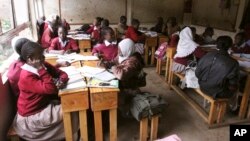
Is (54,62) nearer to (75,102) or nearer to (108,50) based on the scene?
(108,50)

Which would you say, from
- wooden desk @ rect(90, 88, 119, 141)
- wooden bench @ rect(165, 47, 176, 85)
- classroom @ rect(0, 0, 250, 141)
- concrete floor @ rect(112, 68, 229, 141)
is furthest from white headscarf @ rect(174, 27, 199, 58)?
wooden desk @ rect(90, 88, 119, 141)

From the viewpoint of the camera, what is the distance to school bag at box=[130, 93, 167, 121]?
2.13 meters

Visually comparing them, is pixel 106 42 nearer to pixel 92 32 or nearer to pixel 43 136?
pixel 43 136

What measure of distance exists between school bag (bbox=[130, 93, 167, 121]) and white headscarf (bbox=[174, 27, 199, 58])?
53.3 inches

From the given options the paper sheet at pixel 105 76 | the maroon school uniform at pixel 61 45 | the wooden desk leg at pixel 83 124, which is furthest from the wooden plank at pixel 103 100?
the maroon school uniform at pixel 61 45

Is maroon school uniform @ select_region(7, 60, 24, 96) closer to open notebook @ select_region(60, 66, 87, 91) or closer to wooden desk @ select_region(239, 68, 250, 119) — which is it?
open notebook @ select_region(60, 66, 87, 91)

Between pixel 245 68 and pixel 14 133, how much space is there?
2.72 meters

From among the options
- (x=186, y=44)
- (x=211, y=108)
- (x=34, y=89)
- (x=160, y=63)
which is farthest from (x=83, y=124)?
(x=160, y=63)

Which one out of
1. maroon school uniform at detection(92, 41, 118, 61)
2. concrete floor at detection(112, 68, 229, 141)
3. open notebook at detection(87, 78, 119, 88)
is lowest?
concrete floor at detection(112, 68, 229, 141)

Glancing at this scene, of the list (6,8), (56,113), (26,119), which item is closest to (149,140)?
(56,113)

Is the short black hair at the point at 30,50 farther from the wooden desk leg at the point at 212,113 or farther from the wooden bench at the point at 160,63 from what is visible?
the wooden bench at the point at 160,63

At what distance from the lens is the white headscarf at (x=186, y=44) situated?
3.26 m

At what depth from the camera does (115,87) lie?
6.46 feet

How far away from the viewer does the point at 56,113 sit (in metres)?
2.03
